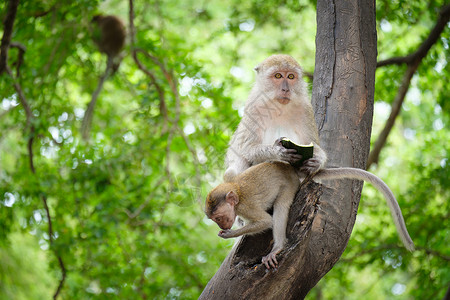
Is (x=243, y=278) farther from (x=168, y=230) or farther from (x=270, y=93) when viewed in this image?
(x=168, y=230)

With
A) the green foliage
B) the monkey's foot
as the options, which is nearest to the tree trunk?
the monkey's foot

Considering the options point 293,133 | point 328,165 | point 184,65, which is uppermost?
point 184,65

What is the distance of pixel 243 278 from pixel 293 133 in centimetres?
139

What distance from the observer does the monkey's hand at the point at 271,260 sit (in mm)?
2725

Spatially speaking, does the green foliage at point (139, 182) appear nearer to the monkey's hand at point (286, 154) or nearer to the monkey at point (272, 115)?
the monkey at point (272, 115)

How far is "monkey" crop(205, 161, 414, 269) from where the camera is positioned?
3.11m

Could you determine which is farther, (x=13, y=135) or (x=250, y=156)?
(x=13, y=135)

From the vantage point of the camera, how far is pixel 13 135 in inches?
316

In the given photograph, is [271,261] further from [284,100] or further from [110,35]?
[110,35]

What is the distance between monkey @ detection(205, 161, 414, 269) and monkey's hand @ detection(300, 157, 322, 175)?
6 centimetres

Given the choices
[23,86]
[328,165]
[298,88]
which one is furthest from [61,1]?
[328,165]

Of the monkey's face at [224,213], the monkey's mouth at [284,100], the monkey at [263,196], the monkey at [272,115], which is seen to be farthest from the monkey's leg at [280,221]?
the monkey's mouth at [284,100]

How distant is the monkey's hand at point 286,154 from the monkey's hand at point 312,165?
6 centimetres

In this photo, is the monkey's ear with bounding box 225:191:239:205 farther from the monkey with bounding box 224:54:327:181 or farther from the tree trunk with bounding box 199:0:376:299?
the monkey with bounding box 224:54:327:181
